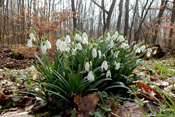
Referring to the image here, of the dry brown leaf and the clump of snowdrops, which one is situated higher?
the clump of snowdrops

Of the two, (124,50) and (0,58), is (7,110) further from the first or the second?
(0,58)

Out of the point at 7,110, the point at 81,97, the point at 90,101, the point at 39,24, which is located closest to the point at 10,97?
the point at 7,110

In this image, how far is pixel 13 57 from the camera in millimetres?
6832

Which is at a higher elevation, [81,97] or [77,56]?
[77,56]

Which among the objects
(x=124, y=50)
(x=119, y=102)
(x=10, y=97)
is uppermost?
(x=124, y=50)

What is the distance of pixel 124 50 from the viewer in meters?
2.05

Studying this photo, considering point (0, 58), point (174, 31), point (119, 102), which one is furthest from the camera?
point (174, 31)

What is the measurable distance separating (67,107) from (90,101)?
26 cm

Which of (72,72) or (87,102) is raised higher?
(72,72)

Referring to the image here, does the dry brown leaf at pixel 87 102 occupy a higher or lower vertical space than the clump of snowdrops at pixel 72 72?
lower

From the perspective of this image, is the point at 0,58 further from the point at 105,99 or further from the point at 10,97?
the point at 105,99

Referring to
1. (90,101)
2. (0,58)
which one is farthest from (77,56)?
(0,58)

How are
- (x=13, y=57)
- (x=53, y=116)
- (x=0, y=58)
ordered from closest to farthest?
(x=53, y=116)
(x=0, y=58)
(x=13, y=57)

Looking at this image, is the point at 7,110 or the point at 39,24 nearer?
the point at 7,110
